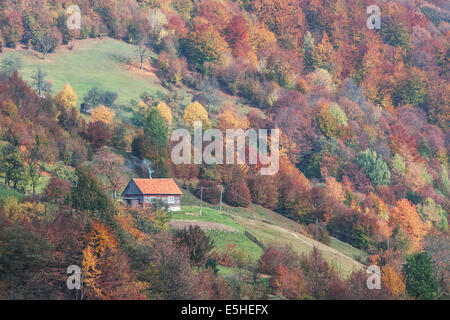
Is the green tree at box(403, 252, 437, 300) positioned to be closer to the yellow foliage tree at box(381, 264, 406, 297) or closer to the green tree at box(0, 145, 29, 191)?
the yellow foliage tree at box(381, 264, 406, 297)

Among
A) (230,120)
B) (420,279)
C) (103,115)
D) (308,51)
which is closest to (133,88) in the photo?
(230,120)

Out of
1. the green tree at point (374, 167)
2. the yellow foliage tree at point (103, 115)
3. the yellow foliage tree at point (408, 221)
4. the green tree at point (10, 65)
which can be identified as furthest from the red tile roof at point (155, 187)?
the green tree at point (374, 167)

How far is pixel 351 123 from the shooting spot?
134500mm

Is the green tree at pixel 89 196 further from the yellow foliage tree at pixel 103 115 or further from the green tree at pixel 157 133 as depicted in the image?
the yellow foliage tree at pixel 103 115

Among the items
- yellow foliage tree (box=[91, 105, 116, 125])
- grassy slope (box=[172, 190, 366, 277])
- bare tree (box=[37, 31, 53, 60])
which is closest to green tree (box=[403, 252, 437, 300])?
grassy slope (box=[172, 190, 366, 277])

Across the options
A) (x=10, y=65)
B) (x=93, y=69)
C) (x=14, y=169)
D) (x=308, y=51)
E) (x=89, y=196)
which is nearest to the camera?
(x=89, y=196)

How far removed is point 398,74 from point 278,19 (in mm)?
35302

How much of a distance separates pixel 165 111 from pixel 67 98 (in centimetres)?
1488

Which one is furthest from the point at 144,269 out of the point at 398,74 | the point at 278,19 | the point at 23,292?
the point at 278,19

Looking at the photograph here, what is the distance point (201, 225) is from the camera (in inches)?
2581

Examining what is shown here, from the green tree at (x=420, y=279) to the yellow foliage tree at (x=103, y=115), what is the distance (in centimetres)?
5022

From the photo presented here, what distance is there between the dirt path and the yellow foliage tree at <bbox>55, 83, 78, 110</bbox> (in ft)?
128

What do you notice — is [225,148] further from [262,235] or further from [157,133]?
[262,235]

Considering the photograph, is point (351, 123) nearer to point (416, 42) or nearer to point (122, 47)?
point (122, 47)
